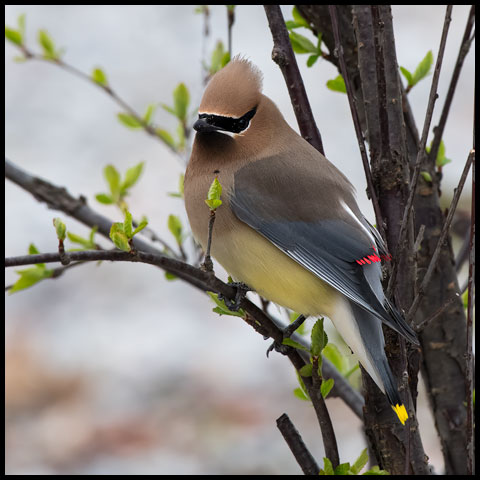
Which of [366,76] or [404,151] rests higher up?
[366,76]

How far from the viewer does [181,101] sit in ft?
9.28

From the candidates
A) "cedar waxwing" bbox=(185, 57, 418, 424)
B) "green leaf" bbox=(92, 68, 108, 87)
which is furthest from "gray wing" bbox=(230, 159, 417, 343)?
"green leaf" bbox=(92, 68, 108, 87)

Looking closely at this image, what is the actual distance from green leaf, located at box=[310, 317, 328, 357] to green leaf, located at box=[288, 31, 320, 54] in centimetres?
92

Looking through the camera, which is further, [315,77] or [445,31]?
[315,77]

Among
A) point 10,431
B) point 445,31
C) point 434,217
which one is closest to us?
point 445,31

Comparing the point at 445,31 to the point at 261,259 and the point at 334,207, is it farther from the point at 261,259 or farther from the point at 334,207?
the point at 261,259

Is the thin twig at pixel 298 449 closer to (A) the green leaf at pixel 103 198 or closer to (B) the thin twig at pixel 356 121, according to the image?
(B) the thin twig at pixel 356 121

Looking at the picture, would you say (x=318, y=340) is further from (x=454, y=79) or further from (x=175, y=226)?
(x=175, y=226)

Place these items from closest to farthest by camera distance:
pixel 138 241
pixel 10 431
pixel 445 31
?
pixel 445 31 < pixel 138 241 < pixel 10 431

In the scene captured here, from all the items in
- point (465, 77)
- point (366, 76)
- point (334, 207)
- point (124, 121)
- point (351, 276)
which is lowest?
point (351, 276)

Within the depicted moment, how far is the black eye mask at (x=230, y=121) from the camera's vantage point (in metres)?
2.23

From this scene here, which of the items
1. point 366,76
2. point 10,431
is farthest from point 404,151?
point 10,431

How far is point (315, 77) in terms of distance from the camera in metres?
5.57

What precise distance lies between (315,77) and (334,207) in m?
3.47
